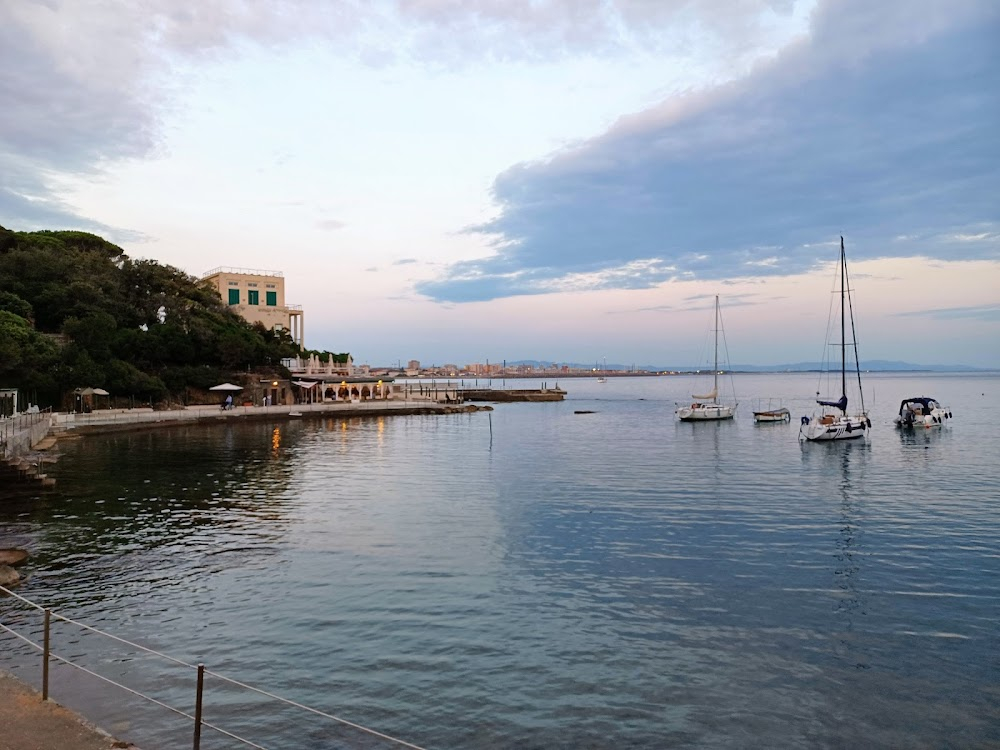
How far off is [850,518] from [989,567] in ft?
22.0

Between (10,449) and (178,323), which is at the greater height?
(178,323)

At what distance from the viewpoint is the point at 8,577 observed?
52.7 feet

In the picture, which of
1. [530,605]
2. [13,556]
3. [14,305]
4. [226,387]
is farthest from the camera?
[226,387]

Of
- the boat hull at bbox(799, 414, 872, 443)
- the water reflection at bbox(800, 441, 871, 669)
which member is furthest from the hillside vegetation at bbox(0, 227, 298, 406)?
the boat hull at bbox(799, 414, 872, 443)

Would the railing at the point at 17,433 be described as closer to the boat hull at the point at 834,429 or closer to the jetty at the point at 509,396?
the boat hull at the point at 834,429

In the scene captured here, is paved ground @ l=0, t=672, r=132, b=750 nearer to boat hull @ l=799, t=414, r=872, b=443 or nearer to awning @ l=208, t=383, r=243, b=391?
boat hull @ l=799, t=414, r=872, b=443

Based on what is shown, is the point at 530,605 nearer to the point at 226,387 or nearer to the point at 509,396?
the point at 226,387

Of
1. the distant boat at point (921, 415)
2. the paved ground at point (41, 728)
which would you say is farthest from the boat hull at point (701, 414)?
the paved ground at point (41, 728)

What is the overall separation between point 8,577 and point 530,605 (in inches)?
502

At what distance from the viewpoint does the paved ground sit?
6895 millimetres

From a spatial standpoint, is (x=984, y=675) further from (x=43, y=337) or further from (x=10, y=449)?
(x=43, y=337)

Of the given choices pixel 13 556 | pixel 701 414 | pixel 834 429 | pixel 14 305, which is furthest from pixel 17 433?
pixel 701 414

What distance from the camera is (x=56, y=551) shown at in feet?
62.6

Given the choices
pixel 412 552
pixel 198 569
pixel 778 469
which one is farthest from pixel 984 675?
pixel 778 469
